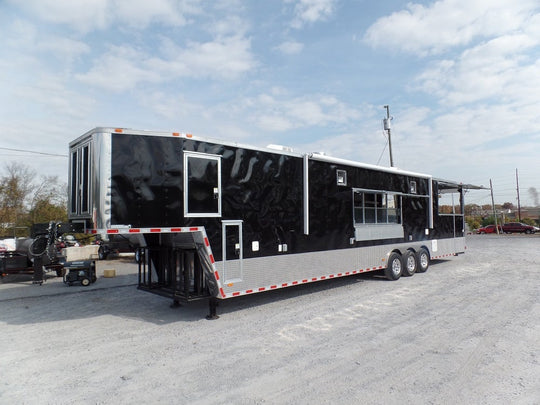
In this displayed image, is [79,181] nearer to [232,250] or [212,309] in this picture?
[232,250]

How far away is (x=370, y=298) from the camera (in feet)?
25.6

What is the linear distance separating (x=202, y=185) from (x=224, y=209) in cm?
60

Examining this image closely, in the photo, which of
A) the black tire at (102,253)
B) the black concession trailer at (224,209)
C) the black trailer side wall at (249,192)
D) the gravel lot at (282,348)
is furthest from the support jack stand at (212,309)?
the black tire at (102,253)

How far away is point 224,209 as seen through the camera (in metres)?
6.31

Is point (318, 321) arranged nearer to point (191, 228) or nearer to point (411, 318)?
point (411, 318)

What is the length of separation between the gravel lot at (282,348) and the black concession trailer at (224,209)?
2.50 ft

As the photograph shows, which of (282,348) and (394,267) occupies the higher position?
(394,267)

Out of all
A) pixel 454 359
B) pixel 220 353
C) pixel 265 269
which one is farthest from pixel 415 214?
pixel 220 353

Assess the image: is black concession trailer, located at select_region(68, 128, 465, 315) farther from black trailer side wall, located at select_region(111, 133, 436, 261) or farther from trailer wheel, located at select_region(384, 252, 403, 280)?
trailer wheel, located at select_region(384, 252, 403, 280)

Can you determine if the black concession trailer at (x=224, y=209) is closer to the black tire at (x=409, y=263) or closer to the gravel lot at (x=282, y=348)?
the gravel lot at (x=282, y=348)

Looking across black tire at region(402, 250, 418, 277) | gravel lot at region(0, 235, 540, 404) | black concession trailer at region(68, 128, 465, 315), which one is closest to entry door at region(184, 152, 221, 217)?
black concession trailer at region(68, 128, 465, 315)

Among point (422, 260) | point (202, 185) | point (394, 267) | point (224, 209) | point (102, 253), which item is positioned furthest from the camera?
point (102, 253)

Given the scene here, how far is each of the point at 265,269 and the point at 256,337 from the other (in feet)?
5.51

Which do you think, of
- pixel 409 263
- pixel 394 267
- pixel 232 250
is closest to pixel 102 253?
pixel 232 250
